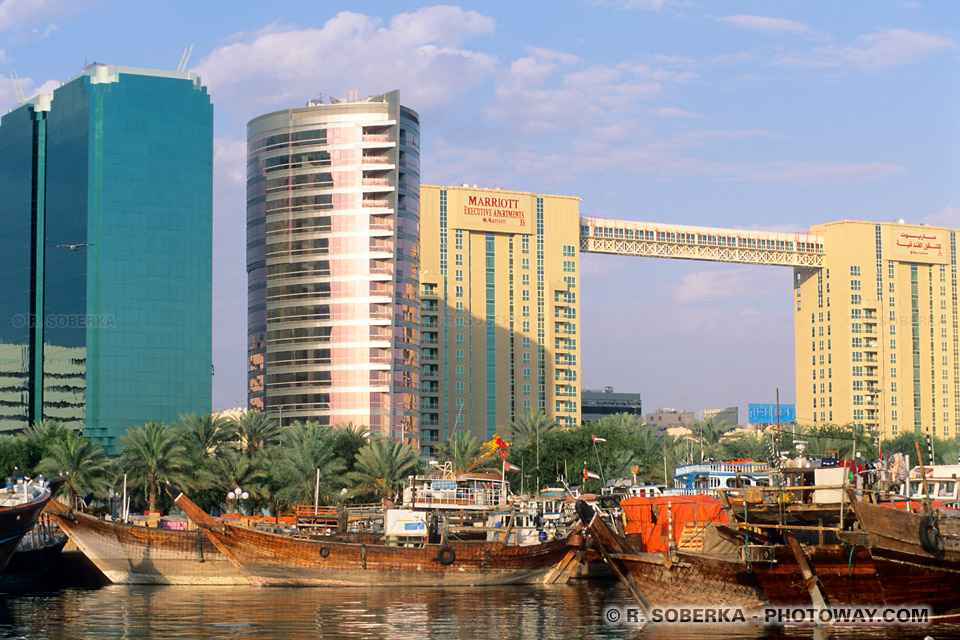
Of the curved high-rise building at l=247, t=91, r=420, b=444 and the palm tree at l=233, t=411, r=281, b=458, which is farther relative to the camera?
the curved high-rise building at l=247, t=91, r=420, b=444

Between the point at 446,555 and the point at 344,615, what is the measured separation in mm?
17241

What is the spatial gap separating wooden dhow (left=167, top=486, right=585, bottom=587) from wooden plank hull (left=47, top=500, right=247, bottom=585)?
177 cm

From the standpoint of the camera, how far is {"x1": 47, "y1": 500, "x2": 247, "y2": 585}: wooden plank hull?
75938mm

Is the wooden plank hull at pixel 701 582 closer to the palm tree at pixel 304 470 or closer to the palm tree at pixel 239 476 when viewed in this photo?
the palm tree at pixel 304 470

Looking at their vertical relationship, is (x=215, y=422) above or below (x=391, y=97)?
below

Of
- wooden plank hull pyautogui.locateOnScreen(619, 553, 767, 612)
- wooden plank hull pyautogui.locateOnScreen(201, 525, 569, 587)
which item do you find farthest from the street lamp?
wooden plank hull pyautogui.locateOnScreen(619, 553, 767, 612)

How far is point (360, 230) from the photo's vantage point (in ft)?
574

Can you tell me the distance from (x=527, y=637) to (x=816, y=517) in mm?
12675

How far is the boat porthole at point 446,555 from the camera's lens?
242ft

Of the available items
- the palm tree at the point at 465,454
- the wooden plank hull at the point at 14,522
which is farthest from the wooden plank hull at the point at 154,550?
the palm tree at the point at 465,454

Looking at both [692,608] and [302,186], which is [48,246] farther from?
[692,608]

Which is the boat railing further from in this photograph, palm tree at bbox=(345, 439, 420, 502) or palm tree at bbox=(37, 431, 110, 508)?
palm tree at bbox=(37, 431, 110, 508)

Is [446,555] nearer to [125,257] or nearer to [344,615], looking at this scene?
[344,615]

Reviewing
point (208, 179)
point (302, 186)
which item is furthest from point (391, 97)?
point (208, 179)
